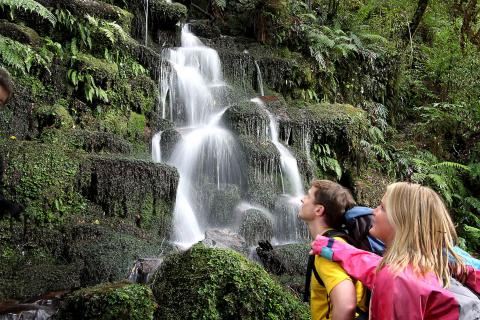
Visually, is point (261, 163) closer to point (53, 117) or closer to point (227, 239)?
point (227, 239)

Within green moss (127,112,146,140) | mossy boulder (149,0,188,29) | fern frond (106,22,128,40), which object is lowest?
green moss (127,112,146,140)

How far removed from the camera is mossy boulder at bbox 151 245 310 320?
4.02 m

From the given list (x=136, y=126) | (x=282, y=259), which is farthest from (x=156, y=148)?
(x=282, y=259)

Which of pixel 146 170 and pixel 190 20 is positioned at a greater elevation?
pixel 190 20

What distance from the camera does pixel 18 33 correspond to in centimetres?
878

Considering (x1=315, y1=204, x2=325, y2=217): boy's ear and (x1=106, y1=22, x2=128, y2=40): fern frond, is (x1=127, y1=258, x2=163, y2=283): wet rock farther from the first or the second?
(x1=106, y1=22, x2=128, y2=40): fern frond

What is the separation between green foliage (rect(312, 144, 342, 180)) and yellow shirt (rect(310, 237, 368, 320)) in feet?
32.0

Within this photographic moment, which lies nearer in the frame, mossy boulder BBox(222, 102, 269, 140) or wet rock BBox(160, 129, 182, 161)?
wet rock BBox(160, 129, 182, 161)

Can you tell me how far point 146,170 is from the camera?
7.63 meters

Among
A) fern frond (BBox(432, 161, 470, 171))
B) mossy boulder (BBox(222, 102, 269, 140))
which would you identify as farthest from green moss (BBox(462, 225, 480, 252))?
mossy boulder (BBox(222, 102, 269, 140))

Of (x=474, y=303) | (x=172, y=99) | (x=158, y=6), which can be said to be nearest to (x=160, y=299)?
(x=474, y=303)

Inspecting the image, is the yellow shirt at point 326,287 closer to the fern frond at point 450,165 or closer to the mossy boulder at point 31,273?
the mossy boulder at point 31,273

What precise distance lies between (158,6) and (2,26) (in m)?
6.01

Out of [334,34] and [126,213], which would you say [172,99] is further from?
[334,34]
